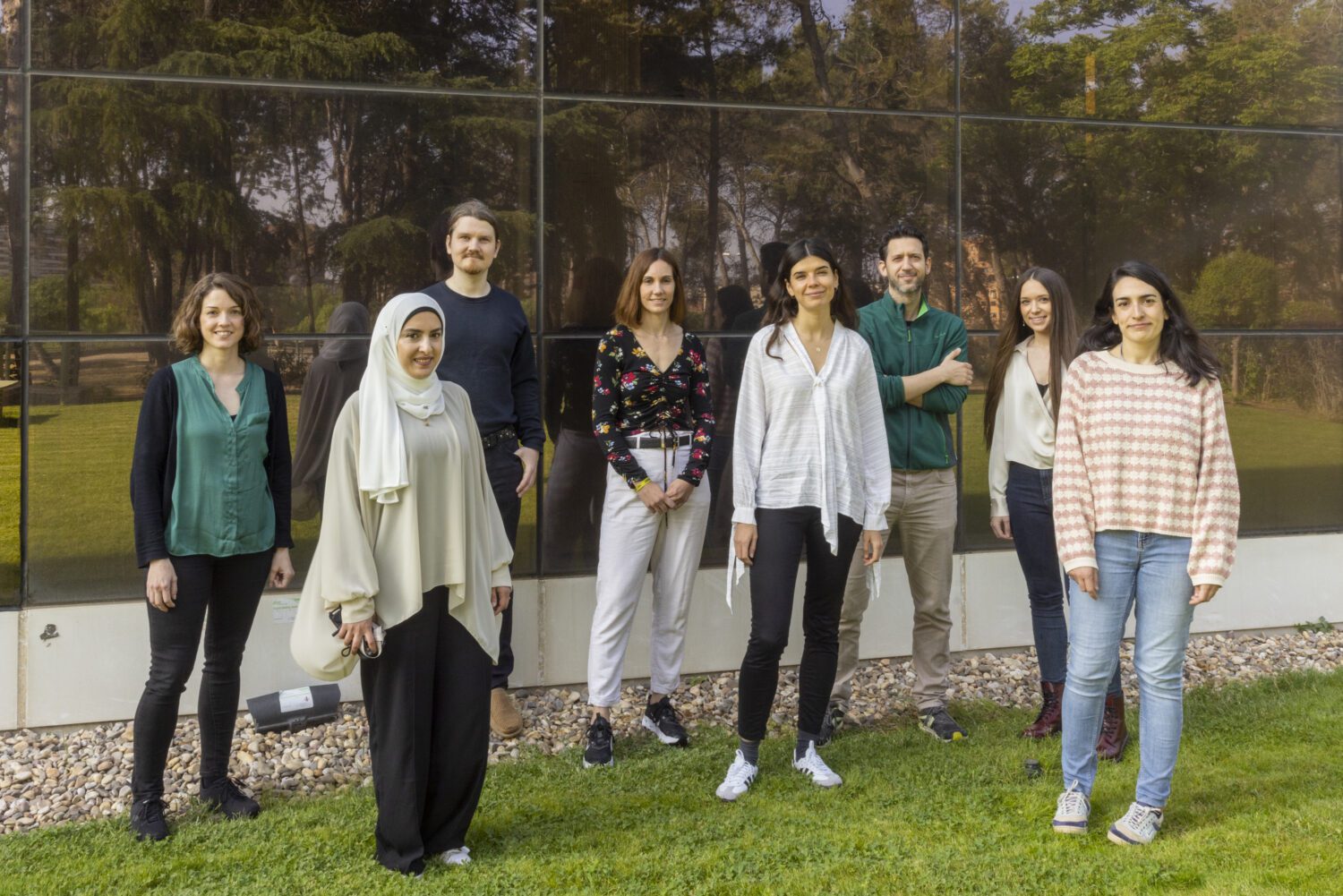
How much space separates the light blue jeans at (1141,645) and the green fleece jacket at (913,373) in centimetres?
117

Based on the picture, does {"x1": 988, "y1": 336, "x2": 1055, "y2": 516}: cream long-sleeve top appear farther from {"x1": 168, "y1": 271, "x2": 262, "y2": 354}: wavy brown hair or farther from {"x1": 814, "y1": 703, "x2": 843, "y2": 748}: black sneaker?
{"x1": 168, "y1": 271, "x2": 262, "y2": 354}: wavy brown hair

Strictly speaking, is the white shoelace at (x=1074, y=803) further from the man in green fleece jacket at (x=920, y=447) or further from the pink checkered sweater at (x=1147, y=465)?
the man in green fleece jacket at (x=920, y=447)

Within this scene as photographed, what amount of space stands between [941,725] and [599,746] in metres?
1.59

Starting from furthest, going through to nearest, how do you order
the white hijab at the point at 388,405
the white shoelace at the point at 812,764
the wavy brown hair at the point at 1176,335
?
1. the white shoelace at the point at 812,764
2. the wavy brown hair at the point at 1176,335
3. the white hijab at the point at 388,405

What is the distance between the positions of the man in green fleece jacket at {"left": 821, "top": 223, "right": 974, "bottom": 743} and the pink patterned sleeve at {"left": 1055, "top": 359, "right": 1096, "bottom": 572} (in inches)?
39.3

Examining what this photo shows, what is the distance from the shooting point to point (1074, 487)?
4.01 meters

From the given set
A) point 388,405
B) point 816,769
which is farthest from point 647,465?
point 388,405

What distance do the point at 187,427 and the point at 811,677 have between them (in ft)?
8.53

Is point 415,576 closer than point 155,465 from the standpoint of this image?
Yes

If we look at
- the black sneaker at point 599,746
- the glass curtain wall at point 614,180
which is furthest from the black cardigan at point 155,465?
the black sneaker at point 599,746

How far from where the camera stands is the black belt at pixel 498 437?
199 inches

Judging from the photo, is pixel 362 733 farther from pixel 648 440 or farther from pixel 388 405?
pixel 388 405

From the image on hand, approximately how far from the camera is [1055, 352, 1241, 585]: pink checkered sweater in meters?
3.84

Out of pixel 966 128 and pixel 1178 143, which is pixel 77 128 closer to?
pixel 966 128
